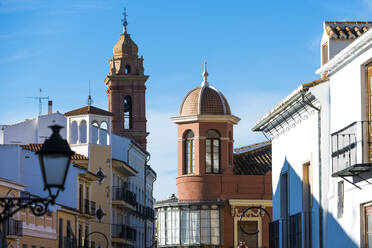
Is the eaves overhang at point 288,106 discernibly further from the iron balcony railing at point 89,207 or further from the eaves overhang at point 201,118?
the eaves overhang at point 201,118

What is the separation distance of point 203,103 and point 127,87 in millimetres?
30246

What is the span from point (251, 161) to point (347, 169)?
147 feet

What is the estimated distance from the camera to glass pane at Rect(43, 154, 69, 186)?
1187 cm

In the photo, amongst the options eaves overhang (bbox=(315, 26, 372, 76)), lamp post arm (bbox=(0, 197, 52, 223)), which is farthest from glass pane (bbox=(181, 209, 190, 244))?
lamp post arm (bbox=(0, 197, 52, 223))

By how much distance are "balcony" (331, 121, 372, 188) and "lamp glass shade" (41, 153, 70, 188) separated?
1088 centimetres

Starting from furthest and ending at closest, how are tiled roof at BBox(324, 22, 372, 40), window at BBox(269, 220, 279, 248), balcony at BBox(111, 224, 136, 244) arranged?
balcony at BBox(111, 224, 136, 244) → window at BBox(269, 220, 279, 248) → tiled roof at BBox(324, 22, 372, 40)

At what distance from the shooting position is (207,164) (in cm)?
6384

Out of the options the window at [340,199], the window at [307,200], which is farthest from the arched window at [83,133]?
the window at [340,199]

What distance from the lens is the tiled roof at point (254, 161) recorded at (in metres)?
66.0

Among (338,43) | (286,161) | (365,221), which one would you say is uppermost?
(338,43)

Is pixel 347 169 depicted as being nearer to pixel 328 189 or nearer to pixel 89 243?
pixel 328 189

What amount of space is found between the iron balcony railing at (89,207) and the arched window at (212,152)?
23.8ft

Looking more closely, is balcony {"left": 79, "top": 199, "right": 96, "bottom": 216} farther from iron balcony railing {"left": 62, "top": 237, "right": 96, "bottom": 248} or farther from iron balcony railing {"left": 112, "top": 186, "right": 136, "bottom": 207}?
iron balcony railing {"left": 112, "top": 186, "right": 136, "bottom": 207}

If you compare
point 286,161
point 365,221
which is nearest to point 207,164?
point 286,161
